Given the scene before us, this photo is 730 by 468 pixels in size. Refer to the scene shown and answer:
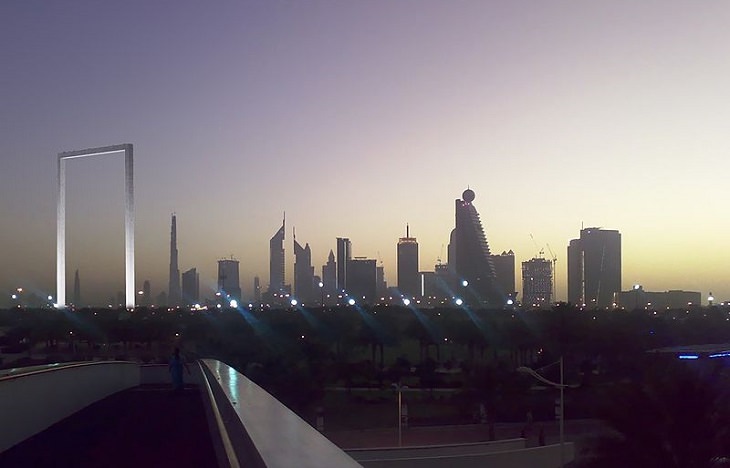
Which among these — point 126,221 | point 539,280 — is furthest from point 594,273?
point 126,221

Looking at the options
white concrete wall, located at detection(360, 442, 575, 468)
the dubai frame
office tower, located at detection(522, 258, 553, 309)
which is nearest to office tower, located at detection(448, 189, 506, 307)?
office tower, located at detection(522, 258, 553, 309)

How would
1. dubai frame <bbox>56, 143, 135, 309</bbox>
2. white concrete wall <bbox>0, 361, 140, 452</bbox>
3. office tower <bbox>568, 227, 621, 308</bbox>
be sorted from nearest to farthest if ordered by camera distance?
1. white concrete wall <bbox>0, 361, 140, 452</bbox>
2. dubai frame <bbox>56, 143, 135, 309</bbox>
3. office tower <bbox>568, 227, 621, 308</bbox>

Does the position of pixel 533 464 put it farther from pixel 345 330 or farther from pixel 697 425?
pixel 345 330

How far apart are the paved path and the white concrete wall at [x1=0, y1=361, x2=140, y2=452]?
17 cm

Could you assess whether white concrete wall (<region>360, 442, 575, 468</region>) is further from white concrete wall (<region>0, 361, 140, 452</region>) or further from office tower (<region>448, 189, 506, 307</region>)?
office tower (<region>448, 189, 506, 307</region>)

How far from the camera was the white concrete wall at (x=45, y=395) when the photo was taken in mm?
9438

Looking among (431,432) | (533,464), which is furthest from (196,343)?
(533,464)

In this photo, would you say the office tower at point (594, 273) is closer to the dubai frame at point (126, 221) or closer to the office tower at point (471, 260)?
the office tower at point (471, 260)

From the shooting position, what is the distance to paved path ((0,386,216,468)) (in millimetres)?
8141

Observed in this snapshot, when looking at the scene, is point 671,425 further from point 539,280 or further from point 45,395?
point 539,280

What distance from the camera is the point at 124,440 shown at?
9.85 meters

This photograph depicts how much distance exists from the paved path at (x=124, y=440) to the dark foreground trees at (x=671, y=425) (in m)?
10.8

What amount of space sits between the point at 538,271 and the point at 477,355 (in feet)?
315

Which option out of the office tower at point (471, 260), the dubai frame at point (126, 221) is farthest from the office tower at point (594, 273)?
the dubai frame at point (126, 221)
